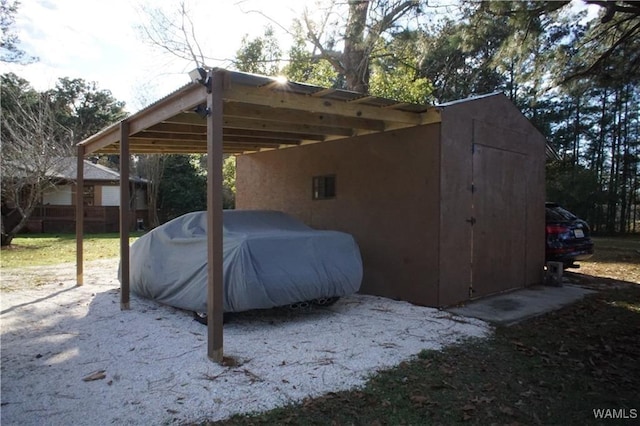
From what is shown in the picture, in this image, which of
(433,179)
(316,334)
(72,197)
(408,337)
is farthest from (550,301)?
(72,197)

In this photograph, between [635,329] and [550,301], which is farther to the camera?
[550,301]

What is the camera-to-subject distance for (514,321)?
5.58 m

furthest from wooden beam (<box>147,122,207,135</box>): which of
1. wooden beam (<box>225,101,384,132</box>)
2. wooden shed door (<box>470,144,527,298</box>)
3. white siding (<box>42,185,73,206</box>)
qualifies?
white siding (<box>42,185,73,206</box>)

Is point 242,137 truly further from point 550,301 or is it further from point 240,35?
point 240,35

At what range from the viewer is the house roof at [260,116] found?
451 centimetres

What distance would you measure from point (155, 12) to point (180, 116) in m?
12.9

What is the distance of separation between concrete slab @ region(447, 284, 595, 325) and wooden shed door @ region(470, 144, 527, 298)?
0.26 meters

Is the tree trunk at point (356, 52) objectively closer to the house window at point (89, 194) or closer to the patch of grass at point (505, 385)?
the patch of grass at point (505, 385)

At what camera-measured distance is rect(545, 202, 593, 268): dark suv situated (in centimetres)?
859

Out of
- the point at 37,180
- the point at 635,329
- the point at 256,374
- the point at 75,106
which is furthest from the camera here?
the point at 75,106

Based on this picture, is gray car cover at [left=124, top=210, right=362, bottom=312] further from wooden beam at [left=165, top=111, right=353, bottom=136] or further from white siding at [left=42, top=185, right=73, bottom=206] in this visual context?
white siding at [left=42, top=185, right=73, bottom=206]

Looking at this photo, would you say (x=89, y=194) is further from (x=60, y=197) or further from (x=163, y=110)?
(x=163, y=110)

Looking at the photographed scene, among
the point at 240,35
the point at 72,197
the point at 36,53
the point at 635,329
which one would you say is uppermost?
the point at 240,35

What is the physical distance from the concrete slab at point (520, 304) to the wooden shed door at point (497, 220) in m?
0.26
